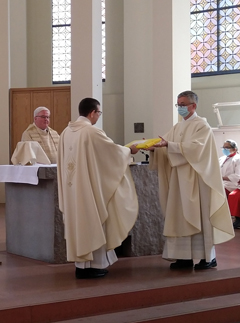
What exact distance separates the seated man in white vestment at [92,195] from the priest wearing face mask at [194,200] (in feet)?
1.48

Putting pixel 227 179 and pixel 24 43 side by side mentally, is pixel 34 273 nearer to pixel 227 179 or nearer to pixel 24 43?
pixel 227 179

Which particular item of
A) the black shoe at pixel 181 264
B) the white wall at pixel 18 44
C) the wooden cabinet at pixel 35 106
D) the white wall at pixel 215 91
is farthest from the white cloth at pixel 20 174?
the white wall at pixel 18 44

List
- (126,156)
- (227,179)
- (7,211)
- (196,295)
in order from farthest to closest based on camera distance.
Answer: (227,179) < (7,211) < (126,156) < (196,295)

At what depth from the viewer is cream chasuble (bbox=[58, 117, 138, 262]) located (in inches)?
193

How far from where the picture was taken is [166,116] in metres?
10.4

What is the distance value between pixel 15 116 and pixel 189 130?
800cm

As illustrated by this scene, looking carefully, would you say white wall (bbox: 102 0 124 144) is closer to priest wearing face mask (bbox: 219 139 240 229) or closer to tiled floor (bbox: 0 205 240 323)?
priest wearing face mask (bbox: 219 139 240 229)

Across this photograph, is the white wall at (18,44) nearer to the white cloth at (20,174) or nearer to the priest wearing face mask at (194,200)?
the white cloth at (20,174)

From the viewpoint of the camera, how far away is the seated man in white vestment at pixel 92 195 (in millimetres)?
4906

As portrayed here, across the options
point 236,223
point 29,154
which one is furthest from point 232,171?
point 29,154

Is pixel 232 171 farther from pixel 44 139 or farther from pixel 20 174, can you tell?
pixel 20 174

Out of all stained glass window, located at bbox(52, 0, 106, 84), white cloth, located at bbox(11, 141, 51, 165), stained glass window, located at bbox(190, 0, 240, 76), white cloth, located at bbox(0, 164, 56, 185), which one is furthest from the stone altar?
stained glass window, located at bbox(52, 0, 106, 84)

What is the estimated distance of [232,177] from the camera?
932 cm

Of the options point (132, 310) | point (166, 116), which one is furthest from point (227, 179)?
point (132, 310)
